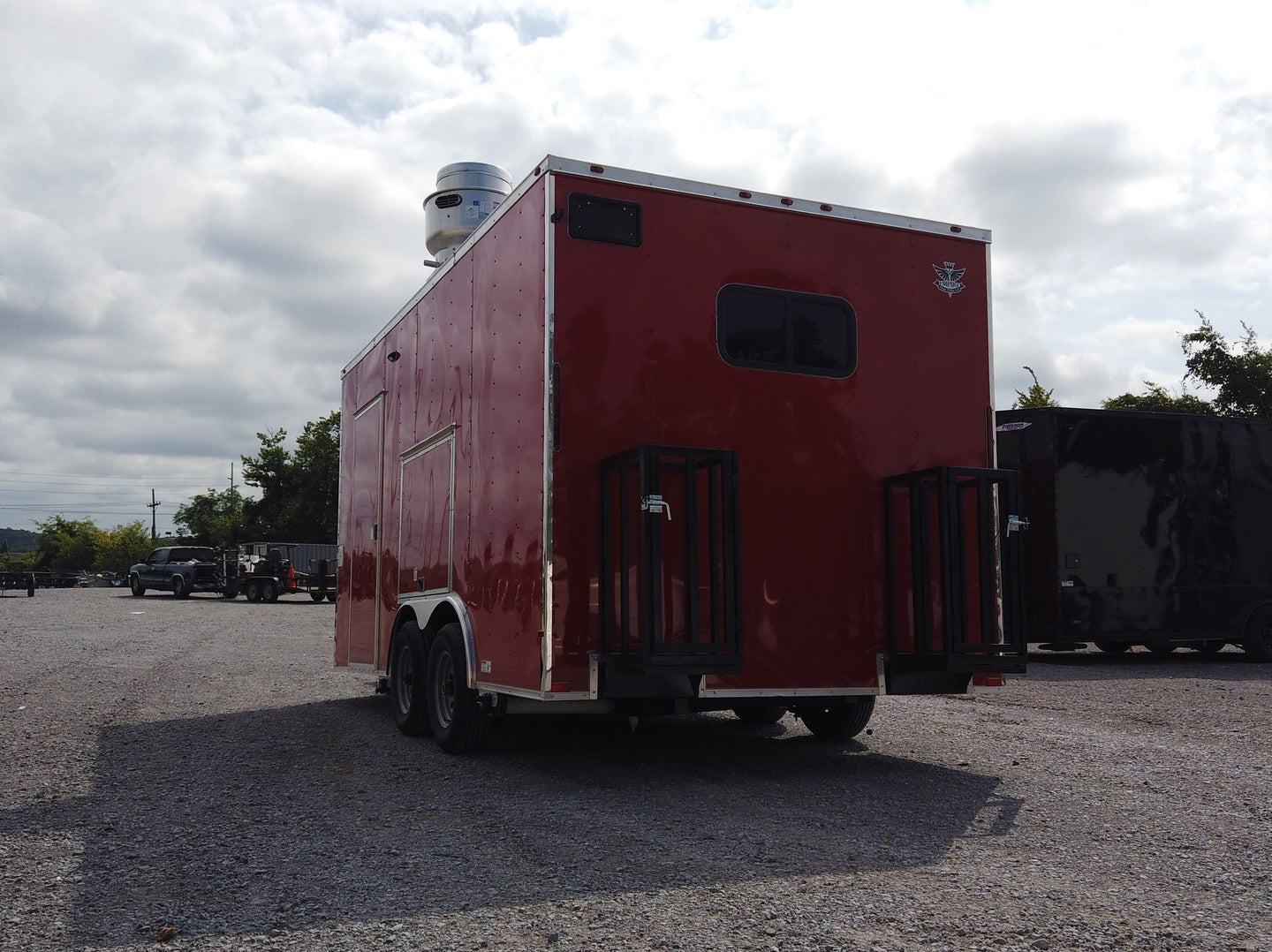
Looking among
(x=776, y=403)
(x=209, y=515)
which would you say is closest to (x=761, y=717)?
(x=776, y=403)

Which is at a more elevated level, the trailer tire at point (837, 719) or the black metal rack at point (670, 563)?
the black metal rack at point (670, 563)

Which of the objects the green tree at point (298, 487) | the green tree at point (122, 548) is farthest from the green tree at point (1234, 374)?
the green tree at point (122, 548)

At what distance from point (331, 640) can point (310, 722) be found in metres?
9.87

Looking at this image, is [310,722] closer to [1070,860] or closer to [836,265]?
[836,265]

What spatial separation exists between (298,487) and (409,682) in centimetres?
5624

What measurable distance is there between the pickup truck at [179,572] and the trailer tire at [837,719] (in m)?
31.2

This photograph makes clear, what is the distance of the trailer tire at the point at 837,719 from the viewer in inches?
315

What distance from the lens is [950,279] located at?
7.48m

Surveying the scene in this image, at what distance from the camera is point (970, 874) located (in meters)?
4.59

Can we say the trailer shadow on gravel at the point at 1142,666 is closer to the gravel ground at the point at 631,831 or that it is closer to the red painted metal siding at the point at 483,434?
the gravel ground at the point at 631,831

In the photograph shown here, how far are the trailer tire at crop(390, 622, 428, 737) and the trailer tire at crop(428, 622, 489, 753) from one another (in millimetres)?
156

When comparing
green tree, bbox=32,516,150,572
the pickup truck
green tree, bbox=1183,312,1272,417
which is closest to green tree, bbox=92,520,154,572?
green tree, bbox=32,516,150,572

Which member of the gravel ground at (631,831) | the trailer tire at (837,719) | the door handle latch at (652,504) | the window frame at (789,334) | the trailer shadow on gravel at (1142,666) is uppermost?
the window frame at (789,334)

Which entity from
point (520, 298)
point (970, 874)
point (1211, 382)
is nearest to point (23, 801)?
point (520, 298)
